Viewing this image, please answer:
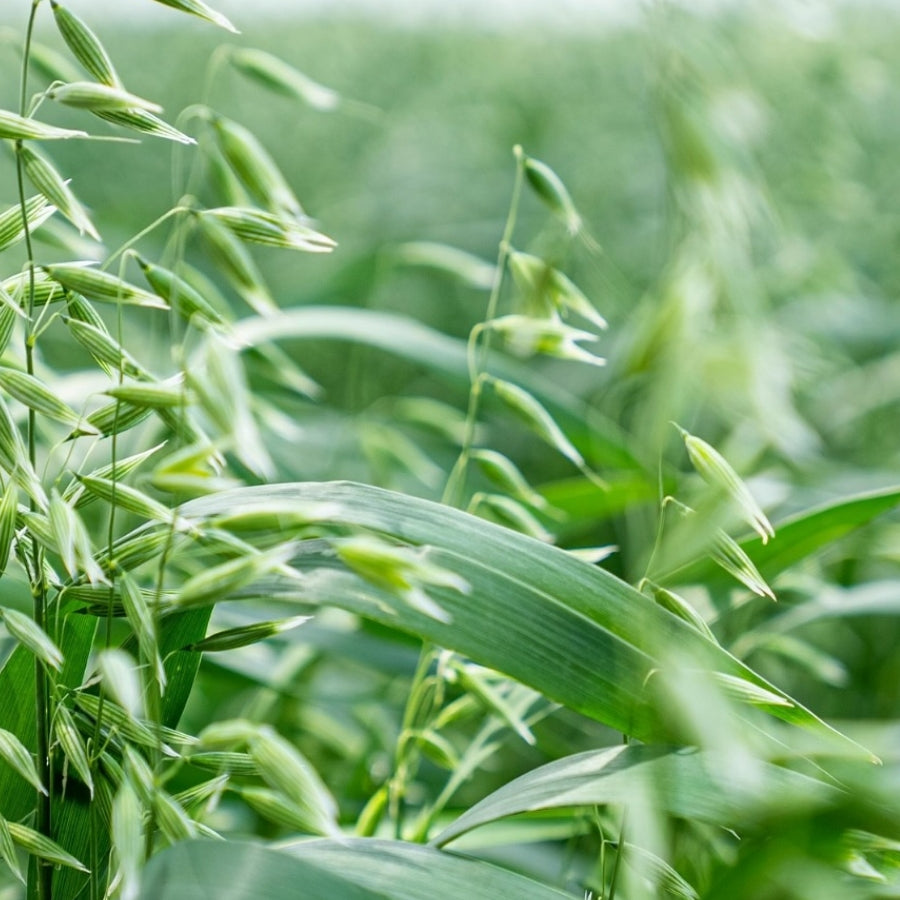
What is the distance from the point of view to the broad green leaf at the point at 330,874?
0.84ft

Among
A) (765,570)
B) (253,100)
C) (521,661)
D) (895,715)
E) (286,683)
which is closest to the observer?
(521,661)

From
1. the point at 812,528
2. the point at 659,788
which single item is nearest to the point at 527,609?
the point at 659,788

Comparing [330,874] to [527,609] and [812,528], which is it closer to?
[527,609]

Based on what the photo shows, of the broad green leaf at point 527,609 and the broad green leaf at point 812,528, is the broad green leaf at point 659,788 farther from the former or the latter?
the broad green leaf at point 812,528

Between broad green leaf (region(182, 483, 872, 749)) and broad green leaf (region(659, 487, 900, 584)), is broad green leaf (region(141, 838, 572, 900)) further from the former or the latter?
broad green leaf (region(659, 487, 900, 584))

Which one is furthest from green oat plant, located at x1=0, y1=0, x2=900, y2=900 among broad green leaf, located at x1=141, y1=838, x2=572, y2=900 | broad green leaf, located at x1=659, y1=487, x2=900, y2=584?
broad green leaf, located at x1=659, y1=487, x2=900, y2=584

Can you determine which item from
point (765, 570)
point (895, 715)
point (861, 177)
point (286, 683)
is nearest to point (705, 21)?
point (765, 570)

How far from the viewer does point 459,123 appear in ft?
7.13

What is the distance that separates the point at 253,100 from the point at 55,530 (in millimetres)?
2439

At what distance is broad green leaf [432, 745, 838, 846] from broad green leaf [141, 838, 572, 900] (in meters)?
0.01

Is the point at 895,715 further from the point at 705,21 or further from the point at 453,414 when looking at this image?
the point at 705,21

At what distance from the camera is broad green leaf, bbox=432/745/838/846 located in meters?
0.28

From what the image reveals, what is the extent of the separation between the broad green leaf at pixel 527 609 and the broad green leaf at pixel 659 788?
0.01 m

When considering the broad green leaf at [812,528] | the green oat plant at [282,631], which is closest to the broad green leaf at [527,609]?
the green oat plant at [282,631]
